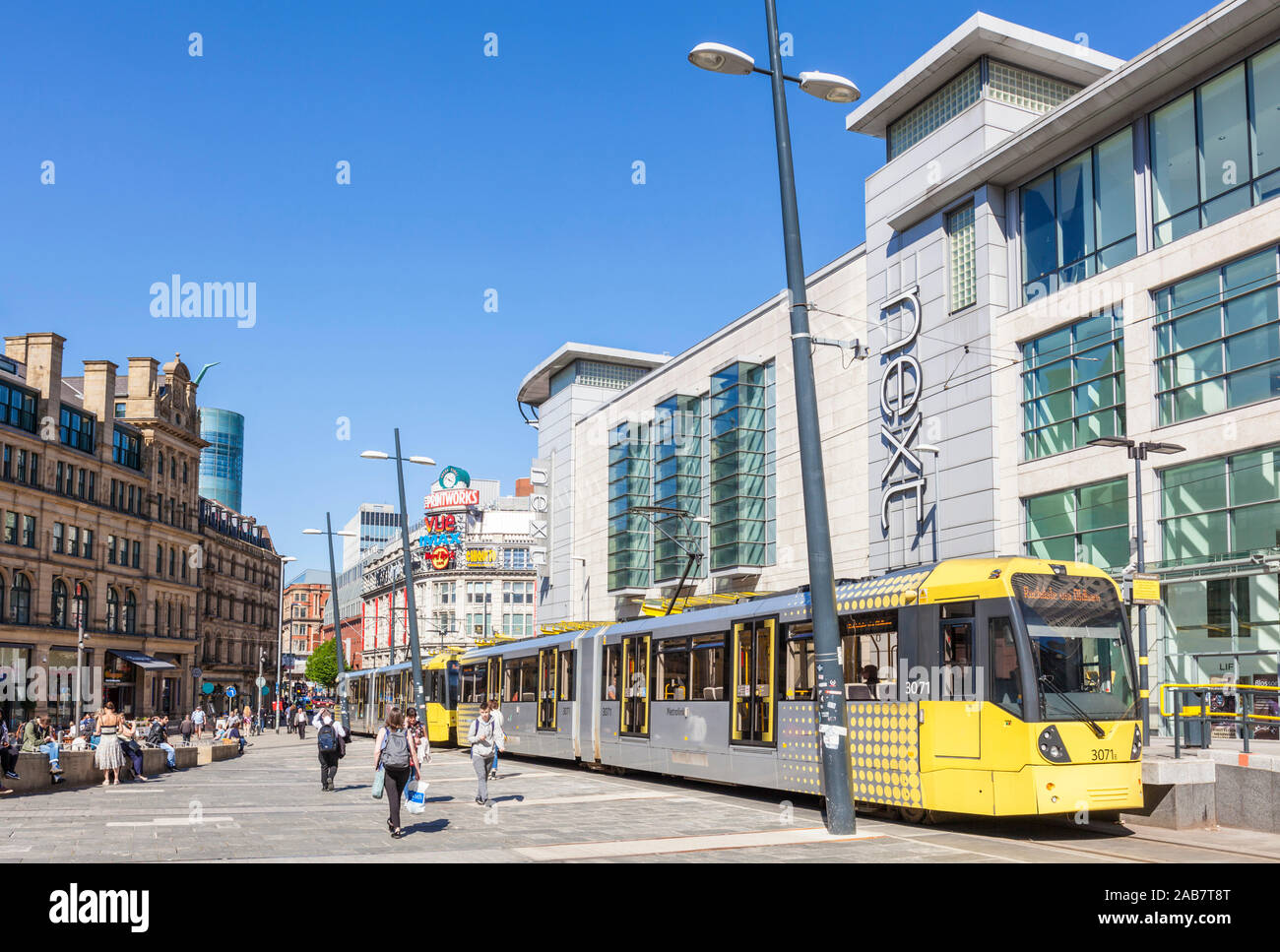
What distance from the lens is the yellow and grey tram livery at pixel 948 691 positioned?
14.5 meters

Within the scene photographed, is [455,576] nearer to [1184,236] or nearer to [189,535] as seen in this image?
[189,535]

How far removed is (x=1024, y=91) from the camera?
39.8 m

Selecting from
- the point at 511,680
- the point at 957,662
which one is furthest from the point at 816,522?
the point at 511,680

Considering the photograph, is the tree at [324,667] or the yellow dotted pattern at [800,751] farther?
the tree at [324,667]

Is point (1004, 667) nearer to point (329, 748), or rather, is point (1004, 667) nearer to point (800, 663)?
point (800, 663)

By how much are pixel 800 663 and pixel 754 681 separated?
5.13ft

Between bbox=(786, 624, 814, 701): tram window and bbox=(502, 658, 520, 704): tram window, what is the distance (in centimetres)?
1523

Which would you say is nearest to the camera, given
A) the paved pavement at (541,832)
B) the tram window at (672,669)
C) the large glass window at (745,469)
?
the paved pavement at (541,832)

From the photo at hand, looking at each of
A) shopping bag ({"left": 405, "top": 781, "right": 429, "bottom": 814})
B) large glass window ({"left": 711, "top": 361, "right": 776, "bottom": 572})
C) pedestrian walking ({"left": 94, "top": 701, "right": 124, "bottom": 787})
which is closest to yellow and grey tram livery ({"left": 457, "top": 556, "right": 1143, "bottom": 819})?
shopping bag ({"left": 405, "top": 781, "right": 429, "bottom": 814})

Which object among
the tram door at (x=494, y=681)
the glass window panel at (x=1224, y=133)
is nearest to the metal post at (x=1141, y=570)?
the glass window panel at (x=1224, y=133)

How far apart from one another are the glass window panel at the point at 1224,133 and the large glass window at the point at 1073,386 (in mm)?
4065

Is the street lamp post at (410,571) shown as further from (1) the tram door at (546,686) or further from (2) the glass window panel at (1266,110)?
(2) the glass window panel at (1266,110)
